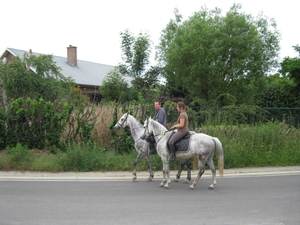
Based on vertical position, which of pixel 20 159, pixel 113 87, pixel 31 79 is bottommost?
pixel 20 159

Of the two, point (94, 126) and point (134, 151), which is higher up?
point (94, 126)

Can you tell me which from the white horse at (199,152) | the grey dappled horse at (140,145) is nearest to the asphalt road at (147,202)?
the white horse at (199,152)

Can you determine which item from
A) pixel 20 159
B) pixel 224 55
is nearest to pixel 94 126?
pixel 20 159

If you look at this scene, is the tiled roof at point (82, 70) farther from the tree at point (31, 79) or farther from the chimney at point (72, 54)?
the tree at point (31, 79)

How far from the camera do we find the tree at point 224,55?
31.8m

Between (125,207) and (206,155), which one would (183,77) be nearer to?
(206,155)

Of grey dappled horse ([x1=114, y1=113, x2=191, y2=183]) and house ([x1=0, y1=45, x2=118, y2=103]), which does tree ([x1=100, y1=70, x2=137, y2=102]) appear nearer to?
house ([x1=0, y1=45, x2=118, y2=103])

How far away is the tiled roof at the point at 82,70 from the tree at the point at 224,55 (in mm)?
12603

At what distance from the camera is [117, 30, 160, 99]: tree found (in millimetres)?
31828

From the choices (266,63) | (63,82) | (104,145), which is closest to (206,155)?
(104,145)

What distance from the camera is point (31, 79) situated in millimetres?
19250

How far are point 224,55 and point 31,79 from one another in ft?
61.2

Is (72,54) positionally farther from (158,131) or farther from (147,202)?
(147,202)

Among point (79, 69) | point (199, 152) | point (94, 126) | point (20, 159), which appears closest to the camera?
point (199, 152)
